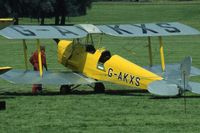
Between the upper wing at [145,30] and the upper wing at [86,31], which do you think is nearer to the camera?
the upper wing at [86,31]

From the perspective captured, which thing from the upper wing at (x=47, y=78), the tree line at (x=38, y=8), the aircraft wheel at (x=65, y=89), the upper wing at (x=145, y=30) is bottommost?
the tree line at (x=38, y=8)

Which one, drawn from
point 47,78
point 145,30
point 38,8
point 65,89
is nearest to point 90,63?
point 65,89

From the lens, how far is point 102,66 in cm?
1828

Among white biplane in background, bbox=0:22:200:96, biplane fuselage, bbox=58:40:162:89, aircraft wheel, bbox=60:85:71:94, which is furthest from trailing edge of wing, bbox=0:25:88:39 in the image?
aircraft wheel, bbox=60:85:71:94

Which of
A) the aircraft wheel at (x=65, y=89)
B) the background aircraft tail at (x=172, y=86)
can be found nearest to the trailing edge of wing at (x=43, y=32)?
the aircraft wheel at (x=65, y=89)

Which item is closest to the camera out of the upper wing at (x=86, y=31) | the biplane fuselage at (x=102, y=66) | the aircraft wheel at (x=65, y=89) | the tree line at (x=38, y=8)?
the biplane fuselage at (x=102, y=66)

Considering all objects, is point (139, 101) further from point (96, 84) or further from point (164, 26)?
point (164, 26)

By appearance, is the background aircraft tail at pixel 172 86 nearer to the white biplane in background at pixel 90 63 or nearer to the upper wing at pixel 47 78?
the white biplane in background at pixel 90 63

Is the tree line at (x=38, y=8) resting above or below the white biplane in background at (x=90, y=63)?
below

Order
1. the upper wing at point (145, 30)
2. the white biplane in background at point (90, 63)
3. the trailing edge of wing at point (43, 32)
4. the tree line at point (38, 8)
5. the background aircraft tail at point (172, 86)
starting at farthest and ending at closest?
the tree line at point (38, 8), the upper wing at point (145, 30), the trailing edge of wing at point (43, 32), the white biplane in background at point (90, 63), the background aircraft tail at point (172, 86)

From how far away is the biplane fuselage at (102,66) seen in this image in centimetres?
1708

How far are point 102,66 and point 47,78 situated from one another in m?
1.49

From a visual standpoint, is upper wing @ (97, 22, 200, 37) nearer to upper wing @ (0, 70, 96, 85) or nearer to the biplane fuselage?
the biplane fuselage

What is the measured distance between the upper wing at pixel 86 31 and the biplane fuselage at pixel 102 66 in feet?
→ 1.96
